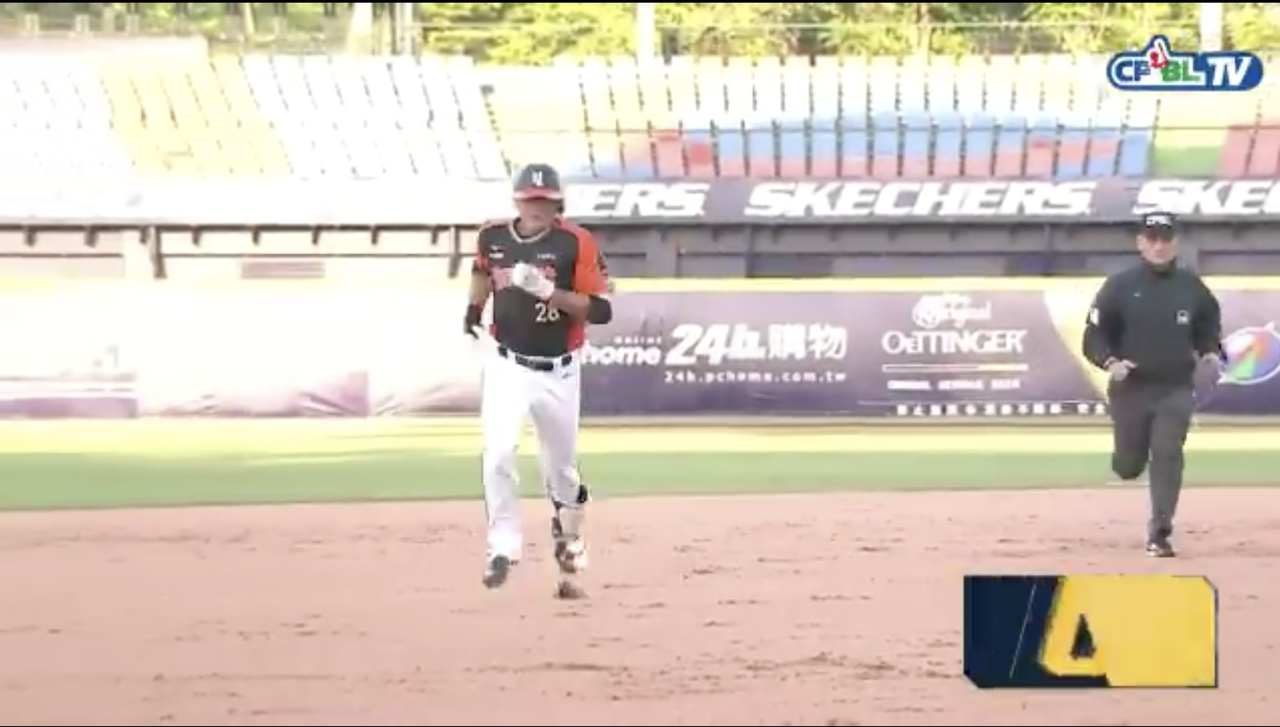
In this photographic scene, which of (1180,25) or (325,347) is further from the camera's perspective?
(1180,25)

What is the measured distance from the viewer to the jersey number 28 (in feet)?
31.0

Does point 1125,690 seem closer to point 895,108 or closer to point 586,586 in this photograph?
point 586,586

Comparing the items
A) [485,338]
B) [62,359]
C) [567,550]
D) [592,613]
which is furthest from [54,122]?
[592,613]

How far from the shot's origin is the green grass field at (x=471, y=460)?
16016 millimetres

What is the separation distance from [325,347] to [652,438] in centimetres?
381

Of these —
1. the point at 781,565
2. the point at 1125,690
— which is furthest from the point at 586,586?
the point at 1125,690

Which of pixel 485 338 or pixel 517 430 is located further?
pixel 485 338

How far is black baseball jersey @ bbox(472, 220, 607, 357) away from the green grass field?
5919 millimetres

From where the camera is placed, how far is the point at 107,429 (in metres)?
20.8

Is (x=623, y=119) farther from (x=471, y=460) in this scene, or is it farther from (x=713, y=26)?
(x=471, y=460)

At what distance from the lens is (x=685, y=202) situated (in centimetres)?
2780

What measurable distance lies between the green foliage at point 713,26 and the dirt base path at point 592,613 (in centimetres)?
1940
